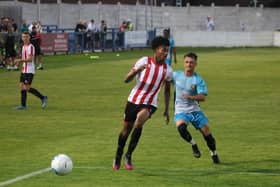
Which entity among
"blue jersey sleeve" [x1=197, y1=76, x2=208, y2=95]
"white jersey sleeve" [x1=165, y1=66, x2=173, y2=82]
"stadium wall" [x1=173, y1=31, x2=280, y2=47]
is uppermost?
"white jersey sleeve" [x1=165, y1=66, x2=173, y2=82]

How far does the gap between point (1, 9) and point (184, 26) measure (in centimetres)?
2580

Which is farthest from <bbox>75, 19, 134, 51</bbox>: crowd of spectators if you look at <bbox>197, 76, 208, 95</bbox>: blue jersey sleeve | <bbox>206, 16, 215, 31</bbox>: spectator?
<bbox>197, 76, 208, 95</bbox>: blue jersey sleeve

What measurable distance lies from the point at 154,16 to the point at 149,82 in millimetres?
55441

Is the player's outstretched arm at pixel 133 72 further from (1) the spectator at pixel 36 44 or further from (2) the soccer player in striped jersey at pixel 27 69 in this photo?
(1) the spectator at pixel 36 44

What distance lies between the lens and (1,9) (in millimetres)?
49938

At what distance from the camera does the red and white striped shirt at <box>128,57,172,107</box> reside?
1305 centimetres

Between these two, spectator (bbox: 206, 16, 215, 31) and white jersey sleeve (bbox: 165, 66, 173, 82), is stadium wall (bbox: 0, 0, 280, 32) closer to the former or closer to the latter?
spectator (bbox: 206, 16, 215, 31)

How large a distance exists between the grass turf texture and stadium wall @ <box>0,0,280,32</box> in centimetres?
2588

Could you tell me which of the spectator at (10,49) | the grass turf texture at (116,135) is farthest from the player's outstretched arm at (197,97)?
the spectator at (10,49)

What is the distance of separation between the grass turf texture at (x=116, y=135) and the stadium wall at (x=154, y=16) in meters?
25.9

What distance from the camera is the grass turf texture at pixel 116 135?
12617mm

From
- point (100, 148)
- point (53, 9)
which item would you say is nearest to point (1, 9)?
point (53, 9)

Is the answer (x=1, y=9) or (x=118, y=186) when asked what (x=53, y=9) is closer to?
(x=1, y=9)

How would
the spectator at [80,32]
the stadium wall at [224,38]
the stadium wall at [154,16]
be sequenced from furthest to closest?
the stadium wall at [224,38], the stadium wall at [154,16], the spectator at [80,32]
